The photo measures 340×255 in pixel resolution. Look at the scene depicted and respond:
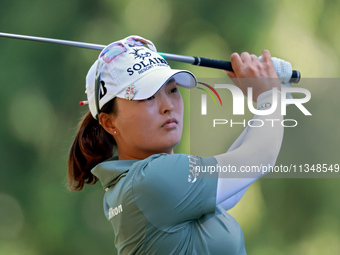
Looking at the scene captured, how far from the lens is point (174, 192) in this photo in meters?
1.28

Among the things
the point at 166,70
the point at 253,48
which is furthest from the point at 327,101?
the point at 166,70

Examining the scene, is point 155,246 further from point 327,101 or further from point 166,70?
point 327,101

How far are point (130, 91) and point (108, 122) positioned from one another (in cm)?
12

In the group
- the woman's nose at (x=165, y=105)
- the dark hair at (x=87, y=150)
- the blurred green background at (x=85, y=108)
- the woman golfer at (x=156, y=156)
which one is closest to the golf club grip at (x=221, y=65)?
the woman golfer at (x=156, y=156)

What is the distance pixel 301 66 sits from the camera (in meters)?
3.82

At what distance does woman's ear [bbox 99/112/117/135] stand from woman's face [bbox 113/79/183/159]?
0.03m

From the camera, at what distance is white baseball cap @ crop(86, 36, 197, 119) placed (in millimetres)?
1396

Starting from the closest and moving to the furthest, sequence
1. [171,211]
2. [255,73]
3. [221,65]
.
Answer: [171,211], [255,73], [221,65]

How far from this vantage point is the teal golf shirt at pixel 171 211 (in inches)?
50.1

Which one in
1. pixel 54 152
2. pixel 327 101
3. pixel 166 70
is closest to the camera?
pixel 166 70

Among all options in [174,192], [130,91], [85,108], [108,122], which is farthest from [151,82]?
[85,108]

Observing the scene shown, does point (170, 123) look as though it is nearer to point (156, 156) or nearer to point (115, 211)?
point (156, 156)

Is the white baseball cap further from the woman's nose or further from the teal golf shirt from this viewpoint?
the teal golf shirt

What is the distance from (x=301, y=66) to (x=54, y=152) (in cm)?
159
